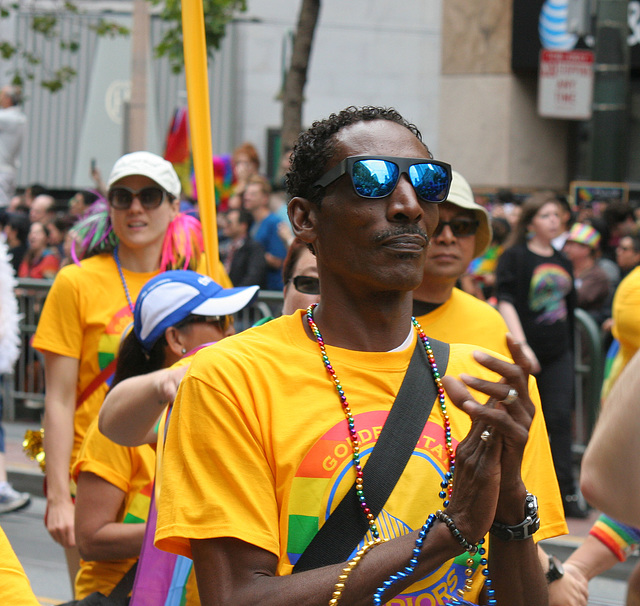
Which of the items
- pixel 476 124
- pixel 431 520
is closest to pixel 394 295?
pixel 431 520

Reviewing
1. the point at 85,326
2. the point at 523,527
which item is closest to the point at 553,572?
the point at 523,527

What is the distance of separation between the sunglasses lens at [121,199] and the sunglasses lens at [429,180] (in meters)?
2.85

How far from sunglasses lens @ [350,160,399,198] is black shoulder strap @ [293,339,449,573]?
418mm

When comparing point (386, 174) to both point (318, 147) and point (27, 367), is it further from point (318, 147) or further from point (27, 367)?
point (27, 367)

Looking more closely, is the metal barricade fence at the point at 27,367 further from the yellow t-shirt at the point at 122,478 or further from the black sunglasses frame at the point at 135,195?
the yellow t-shirt at the point at 122,478

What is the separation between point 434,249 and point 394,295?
1.88 m

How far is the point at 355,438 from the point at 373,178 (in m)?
Result: 0.55

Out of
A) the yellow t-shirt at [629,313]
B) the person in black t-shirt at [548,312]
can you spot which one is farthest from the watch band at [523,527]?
the person in black t-shirt at [548,312]

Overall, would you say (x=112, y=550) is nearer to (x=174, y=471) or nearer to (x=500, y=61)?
(x=174, y=471)

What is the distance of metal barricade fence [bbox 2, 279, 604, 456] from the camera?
7.76m

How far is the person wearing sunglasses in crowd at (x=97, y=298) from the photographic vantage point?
4.56 metres

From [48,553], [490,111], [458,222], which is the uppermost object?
[490,111]

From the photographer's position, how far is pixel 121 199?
4.88 m

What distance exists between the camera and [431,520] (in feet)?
6.54
